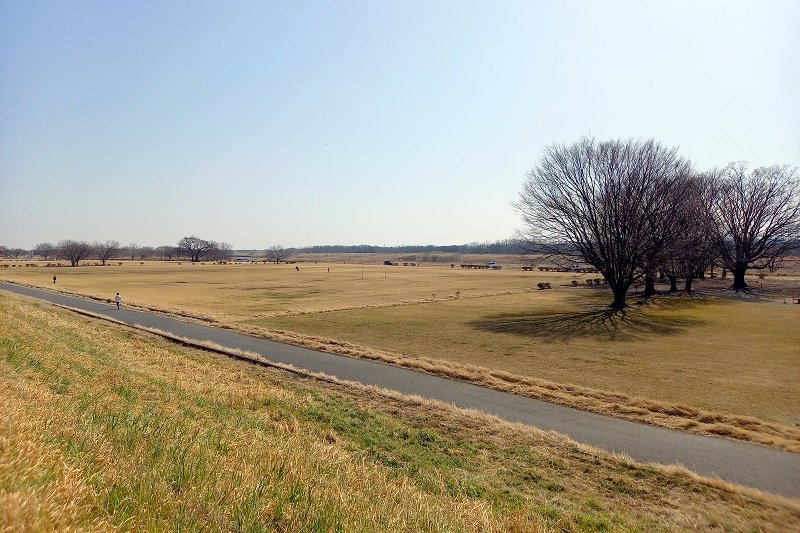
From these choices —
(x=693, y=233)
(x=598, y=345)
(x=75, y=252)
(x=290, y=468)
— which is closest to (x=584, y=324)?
(x=598, y=345)

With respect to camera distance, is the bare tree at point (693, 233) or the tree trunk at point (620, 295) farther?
the bare tree at point (693, 233)

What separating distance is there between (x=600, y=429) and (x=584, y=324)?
21.7m

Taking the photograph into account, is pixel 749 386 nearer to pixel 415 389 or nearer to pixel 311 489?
pixel 415 389

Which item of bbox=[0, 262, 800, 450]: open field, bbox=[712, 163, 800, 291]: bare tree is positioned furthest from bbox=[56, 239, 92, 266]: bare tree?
bbox=[712, 163, 800, 291]: bare tree

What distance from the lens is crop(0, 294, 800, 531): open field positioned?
158 inches

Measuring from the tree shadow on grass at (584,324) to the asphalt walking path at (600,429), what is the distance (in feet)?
40.5

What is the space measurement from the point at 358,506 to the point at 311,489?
66 centimetres

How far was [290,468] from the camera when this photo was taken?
6.36 metres

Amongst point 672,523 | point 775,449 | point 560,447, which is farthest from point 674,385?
point 672,523

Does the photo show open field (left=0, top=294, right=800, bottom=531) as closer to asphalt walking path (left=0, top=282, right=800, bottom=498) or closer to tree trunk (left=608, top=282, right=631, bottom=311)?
asphalt walking path (left=0, top=282, right=800, bottom=498)

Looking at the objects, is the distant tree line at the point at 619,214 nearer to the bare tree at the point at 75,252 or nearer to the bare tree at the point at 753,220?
the bare tree at the point at 753,220

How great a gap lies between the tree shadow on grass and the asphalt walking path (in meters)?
12.3

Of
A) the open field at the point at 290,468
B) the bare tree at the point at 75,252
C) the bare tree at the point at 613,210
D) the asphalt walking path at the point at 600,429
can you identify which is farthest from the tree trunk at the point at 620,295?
the bare tree at the point at 75,252

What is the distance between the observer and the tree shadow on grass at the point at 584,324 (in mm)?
28094
